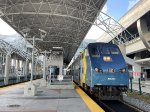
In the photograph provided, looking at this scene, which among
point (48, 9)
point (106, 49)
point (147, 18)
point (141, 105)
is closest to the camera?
point (141, 105)

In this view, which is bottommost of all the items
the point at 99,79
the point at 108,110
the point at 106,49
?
the point at 108,110

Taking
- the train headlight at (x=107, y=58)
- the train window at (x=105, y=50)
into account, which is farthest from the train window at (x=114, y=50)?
the train headlight at (x=107, y=58)

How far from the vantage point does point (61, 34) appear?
174ft

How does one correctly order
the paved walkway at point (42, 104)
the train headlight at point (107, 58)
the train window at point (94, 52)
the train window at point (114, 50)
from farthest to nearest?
the train window at point (114, 50) < the train window at point (94, 52) < the train headlight at point (107, 58) < the paved walkway at point (42, 104)

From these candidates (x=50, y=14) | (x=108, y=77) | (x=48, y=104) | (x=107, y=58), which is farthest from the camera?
(x=50, y=14)

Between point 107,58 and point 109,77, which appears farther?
point 107,58

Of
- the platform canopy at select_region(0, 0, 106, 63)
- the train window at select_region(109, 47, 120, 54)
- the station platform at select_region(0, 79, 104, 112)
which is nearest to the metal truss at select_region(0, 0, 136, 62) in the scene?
the platform canopy at select_region(0, 0, 106, 63)

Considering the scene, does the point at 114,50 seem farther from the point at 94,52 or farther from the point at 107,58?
the point at 94,52

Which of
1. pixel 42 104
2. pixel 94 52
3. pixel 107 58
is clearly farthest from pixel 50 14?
pixel 42 104

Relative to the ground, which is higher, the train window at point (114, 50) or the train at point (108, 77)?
the train window at point (114, 50)

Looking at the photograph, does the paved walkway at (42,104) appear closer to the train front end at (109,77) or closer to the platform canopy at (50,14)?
the train front end at (109,77)

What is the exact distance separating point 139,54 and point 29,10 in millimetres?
40436

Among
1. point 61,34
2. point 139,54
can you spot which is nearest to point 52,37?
point 61,34

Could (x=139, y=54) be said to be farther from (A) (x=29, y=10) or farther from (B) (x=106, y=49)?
(B) (x=106, y=49)
